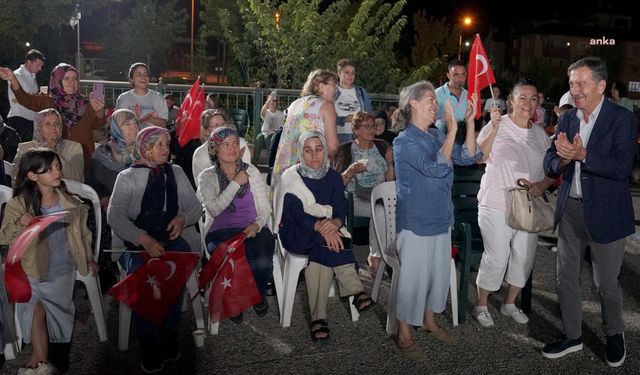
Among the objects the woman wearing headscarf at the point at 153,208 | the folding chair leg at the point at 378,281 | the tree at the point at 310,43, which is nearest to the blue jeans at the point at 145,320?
the woman wearing headscarf at the point at 153,208

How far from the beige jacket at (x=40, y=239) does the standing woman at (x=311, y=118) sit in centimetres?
204

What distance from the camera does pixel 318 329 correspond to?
183 inches

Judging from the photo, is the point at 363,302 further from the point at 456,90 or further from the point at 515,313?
the point at 456,90

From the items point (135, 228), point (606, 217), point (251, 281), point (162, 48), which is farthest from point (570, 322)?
point (162, 48)

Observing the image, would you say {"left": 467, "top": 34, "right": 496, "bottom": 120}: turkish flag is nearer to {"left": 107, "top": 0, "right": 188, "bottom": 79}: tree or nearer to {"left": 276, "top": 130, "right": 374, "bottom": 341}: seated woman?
{"left": 276, "top": 130, "right": 374, "bottom": 341}: seated woman

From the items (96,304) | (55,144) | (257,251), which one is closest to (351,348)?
(257,251)

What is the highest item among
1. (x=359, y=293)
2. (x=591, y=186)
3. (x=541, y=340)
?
(x=591, y=186)

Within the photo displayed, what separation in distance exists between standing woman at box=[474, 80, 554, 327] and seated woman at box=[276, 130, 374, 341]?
1.04 m

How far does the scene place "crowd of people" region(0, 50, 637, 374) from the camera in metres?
4.08

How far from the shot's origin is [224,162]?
501 cm

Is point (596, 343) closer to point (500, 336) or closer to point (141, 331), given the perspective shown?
point (500, 336)

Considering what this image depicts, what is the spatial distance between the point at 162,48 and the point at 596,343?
121 feet

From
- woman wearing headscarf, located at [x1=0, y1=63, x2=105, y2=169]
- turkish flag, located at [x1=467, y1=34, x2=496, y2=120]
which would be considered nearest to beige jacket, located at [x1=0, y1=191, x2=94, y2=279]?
woman wearing headscarf, located at [x1=0, y1=63, x2=105, y2=169]

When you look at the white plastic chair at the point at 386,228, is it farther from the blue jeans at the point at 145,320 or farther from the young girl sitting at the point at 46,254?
the young girl sitting at the point at 46,254
